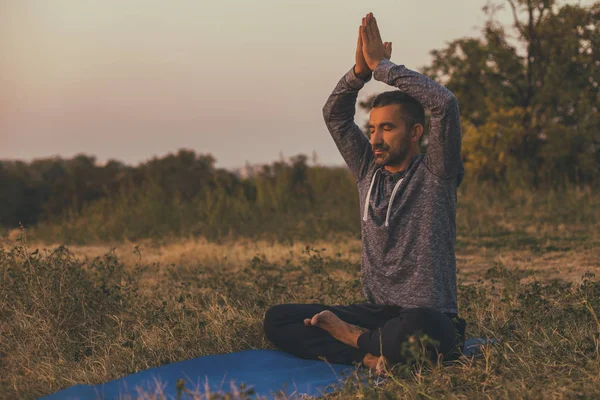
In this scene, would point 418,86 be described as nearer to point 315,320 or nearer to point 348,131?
point 348,131

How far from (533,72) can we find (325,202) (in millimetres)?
5501

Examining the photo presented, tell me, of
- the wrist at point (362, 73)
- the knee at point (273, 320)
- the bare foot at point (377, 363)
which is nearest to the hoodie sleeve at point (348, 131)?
the wrist at point (362, 73)

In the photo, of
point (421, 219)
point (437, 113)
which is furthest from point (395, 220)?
point (437, 113)

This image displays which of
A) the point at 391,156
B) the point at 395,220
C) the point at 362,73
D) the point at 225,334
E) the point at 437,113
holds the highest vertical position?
the point at 362,73

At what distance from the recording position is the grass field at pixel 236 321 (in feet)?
12.3

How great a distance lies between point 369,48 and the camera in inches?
170

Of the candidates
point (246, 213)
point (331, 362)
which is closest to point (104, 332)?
point (331, 362)

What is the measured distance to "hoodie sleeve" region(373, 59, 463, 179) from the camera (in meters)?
3.97

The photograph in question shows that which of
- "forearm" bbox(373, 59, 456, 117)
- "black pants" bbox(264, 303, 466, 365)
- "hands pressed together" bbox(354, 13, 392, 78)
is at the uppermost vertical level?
"hands pressed together" bbox(354, 13, 392, 78)

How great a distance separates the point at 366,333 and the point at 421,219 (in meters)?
0.76

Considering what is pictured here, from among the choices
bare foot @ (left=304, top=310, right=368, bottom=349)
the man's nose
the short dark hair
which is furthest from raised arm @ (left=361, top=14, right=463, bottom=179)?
bare foot @ (left=304, top=310, right=368, bottom=349)

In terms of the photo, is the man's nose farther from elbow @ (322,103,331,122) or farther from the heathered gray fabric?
elbow @ (322,103,331,122)

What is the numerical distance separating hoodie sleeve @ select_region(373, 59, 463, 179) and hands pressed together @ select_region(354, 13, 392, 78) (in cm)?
14

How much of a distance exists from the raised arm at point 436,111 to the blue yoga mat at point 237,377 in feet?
3.96
